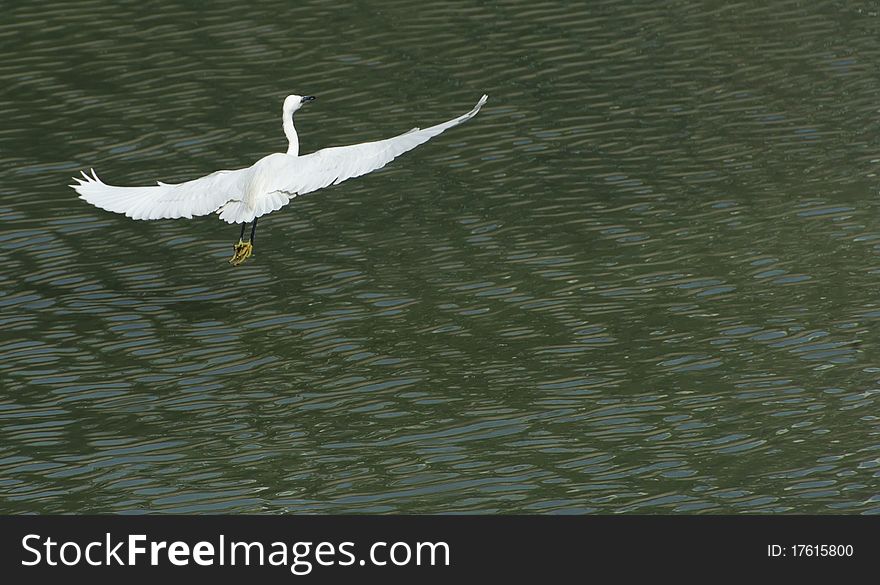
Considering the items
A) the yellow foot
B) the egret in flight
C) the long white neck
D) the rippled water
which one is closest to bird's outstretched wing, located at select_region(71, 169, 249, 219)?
the egret in flight

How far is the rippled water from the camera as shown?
57.0 feet

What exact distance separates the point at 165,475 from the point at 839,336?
7.97 m

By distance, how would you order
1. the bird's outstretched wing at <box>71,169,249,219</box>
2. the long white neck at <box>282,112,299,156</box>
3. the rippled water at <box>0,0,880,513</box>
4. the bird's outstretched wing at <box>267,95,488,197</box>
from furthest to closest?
the long white neck at <box>282,112,299,156</box>
the bird's outstretched wing at <box>71,169,249,219</box>
the bird's outstretched wing at <box>267,95,488,197</box>
the rippled water at <box>0,0,880,513</box>

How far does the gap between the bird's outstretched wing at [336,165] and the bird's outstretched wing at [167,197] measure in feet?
2.35

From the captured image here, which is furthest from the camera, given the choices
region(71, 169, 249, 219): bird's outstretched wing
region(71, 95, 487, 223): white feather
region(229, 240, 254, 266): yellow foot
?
region(229, 240, 254, 266): yellow foot

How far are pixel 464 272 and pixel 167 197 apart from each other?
13.7ft

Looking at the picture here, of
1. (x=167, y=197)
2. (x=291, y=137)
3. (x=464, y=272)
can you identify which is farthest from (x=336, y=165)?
(x=464, y=272)

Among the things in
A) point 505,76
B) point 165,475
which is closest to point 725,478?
point 165,475

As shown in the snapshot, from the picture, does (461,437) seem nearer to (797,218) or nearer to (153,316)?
(153,316)

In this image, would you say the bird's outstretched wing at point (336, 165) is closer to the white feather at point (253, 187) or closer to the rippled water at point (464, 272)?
the white feather at point (253, 187)

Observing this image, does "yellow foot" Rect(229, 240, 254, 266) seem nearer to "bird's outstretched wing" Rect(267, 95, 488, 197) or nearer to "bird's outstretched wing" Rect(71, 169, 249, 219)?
"bird's outstretched wing" Rect(71, 169, 249, 219)

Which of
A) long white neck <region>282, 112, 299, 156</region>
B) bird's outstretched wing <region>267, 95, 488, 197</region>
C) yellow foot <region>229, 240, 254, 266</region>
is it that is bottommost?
bird's outstretched wing <region>267, 95, 488, 197</region>

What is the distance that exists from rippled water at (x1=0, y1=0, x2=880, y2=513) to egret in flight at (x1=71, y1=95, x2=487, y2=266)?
1.62 m

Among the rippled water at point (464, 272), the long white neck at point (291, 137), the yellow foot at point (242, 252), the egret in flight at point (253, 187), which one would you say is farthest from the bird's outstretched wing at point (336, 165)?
the rippled water at point (464, 272)
